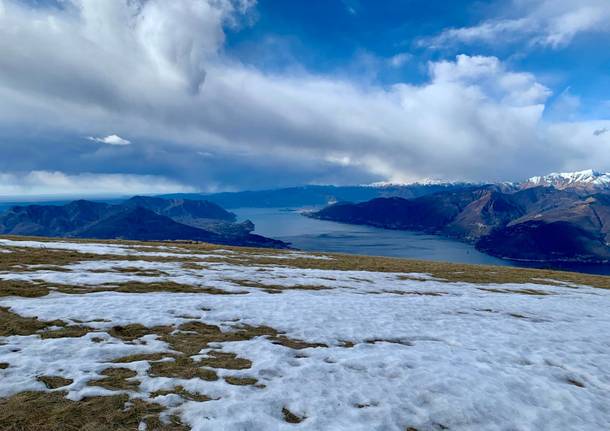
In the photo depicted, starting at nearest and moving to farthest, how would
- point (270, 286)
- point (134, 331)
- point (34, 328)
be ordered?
1. point (34, 328)
2. point (134, 331)
3. point (270, 286)

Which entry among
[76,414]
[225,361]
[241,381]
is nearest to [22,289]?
[225,361]

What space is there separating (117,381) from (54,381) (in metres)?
1.67

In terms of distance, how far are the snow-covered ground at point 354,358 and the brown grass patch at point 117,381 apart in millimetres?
201

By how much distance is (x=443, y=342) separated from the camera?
50.2ft

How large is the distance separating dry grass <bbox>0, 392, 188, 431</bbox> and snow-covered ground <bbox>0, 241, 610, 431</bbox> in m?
0.38

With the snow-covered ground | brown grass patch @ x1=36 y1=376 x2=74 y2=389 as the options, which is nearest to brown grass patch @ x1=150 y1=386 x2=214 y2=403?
the snow-covered ground

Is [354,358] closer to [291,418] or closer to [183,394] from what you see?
[291,418]

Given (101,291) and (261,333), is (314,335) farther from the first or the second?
(101,291)

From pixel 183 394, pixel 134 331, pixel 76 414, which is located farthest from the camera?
pixel 134 331

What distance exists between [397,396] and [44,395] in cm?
952

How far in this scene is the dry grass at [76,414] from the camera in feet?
22.9

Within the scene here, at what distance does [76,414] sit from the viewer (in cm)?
746

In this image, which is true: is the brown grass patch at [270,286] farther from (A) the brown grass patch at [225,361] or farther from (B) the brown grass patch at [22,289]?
(A) the brown grass patch at [225,361]

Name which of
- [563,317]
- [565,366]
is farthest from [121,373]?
[563,317]
